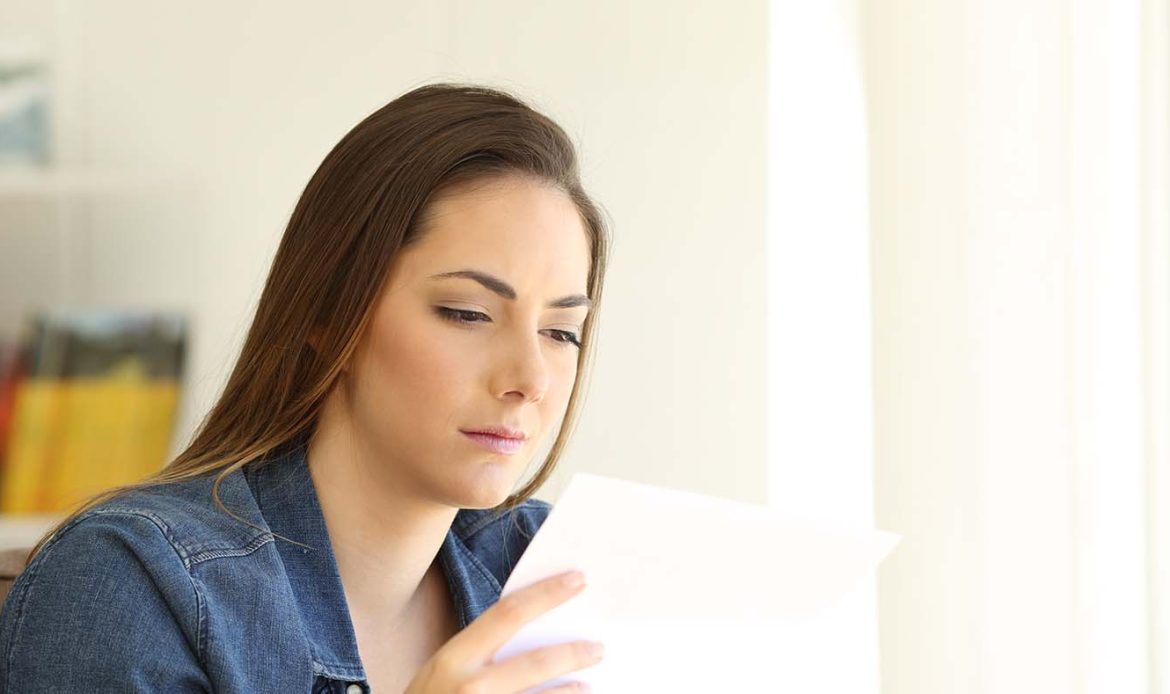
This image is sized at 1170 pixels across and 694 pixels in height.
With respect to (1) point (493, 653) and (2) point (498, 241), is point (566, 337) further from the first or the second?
(1) point (493, 653)

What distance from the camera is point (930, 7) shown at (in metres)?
2.10

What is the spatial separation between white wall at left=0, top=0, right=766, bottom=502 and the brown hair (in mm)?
883

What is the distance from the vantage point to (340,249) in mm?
1348

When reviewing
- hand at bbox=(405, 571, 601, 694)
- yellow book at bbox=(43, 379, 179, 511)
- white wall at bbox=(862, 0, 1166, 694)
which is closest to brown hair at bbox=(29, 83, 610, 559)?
hand at bbox=(405, 571, 601, 694)

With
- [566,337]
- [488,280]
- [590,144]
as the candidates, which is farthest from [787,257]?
[488,280]

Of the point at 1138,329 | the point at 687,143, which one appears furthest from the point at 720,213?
the point at 1138,329

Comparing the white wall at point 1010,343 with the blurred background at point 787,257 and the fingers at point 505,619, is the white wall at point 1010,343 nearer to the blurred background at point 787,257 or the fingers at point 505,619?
the blurred background at point 787,257

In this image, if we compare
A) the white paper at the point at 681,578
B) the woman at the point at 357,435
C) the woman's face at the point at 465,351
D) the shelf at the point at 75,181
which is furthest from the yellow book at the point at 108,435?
the white paper at the point at 681,578

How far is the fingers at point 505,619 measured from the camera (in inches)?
42.3

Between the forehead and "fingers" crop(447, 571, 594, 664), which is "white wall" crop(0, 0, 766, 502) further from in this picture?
"fingers" crop(447, 571, 594, 664)

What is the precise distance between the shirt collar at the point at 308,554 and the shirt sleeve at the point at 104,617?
14 centimetres

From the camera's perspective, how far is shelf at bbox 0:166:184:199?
8.29ft

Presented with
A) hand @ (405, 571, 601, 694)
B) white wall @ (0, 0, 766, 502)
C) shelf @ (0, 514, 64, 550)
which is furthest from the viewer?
shelf @ (0, 514, 64, 550)

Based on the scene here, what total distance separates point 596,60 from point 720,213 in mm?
331
